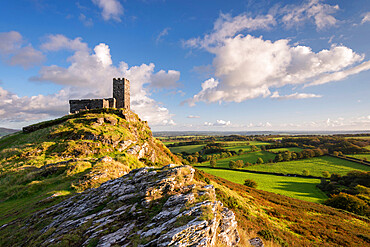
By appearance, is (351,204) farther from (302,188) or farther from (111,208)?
(111,208)

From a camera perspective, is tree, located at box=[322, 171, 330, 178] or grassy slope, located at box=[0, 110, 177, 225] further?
tree, located at box=[322, 171, 330, 178]

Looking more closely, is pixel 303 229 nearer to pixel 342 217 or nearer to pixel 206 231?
pixel 342 217

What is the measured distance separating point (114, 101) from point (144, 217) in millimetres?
40804

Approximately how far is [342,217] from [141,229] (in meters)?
46.6

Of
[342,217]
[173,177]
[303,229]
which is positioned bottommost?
[342,217]

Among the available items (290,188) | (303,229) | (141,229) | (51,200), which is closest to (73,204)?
(51,200)

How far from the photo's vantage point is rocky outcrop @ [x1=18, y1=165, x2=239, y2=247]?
6355 millimetres

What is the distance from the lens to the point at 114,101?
1673 inches

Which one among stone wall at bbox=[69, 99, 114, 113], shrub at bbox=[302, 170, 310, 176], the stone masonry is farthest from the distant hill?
shrub at bbox=[302, 170, 310, 176]

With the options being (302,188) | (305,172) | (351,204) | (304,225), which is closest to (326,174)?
(305,172)

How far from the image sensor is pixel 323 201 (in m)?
46.4

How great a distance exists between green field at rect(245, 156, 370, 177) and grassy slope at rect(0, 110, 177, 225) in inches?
3302

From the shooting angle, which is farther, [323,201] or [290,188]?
[290,188]

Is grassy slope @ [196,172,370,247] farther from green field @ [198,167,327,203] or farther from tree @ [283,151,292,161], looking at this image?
tree @ [283,151,292,161]
